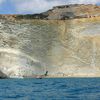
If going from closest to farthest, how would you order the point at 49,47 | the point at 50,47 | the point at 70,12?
the point at 49,47
the point at 50,47
the point at 70,12

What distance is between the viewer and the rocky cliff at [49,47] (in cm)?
8012

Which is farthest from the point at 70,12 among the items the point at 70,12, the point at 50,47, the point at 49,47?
the point at 49,47

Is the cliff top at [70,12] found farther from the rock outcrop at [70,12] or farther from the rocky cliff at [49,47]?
the rocky cliff at [49,47]

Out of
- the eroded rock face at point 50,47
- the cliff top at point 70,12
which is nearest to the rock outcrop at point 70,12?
the cliff top at point 70,12

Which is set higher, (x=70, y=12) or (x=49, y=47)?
(x=70, y=12)

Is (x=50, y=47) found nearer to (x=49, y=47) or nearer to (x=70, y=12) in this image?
(x=49, y=47)

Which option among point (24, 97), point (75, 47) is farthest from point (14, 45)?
point (24, 97)

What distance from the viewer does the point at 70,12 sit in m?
92.1

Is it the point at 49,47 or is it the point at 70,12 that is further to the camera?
the point at 70,12

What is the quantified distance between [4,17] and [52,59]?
12258mm

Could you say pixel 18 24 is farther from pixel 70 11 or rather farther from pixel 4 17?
pixel 70 11

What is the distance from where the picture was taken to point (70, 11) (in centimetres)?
9175

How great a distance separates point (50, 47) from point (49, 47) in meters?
0.22

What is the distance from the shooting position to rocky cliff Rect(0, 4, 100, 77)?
263ft
